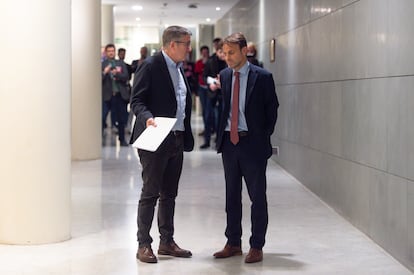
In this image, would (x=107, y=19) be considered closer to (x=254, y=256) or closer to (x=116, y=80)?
(x=116, y=80)

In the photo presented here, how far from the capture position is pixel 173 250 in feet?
21.2

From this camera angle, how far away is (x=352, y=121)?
7.84 metres

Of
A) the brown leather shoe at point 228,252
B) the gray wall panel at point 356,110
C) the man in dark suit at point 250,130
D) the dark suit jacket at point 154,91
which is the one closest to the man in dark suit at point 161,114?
the dark suit jacket at point 154,91

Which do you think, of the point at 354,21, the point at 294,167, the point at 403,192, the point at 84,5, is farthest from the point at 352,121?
the point at 84,5

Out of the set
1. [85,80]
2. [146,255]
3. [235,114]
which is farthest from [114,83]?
[146,255]

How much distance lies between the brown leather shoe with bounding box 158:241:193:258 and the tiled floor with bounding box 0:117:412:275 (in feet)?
0.24

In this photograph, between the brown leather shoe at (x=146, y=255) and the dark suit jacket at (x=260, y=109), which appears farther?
the dark suit jacket at (x=260, y=109)

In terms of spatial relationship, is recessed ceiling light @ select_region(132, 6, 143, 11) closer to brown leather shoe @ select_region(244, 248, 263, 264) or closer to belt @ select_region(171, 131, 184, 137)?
belt @ select_region(171, 131, 184, 137)

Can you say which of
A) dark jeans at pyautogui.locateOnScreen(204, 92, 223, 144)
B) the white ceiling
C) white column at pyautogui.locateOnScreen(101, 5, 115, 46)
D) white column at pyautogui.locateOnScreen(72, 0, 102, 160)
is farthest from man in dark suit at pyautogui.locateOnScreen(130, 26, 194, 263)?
white column at pyautogui.locateOnScreen(101, 5, 115, 46)

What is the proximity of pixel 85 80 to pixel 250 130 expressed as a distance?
24.7ft

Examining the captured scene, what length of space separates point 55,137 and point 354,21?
9.94 ft

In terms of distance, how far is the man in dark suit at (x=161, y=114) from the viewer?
20.5 feet

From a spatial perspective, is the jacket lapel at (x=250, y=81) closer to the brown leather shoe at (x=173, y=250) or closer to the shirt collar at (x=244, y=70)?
the shirt collar at (x=244, y=70)

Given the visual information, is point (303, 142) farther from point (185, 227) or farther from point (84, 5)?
point (84, 5)
